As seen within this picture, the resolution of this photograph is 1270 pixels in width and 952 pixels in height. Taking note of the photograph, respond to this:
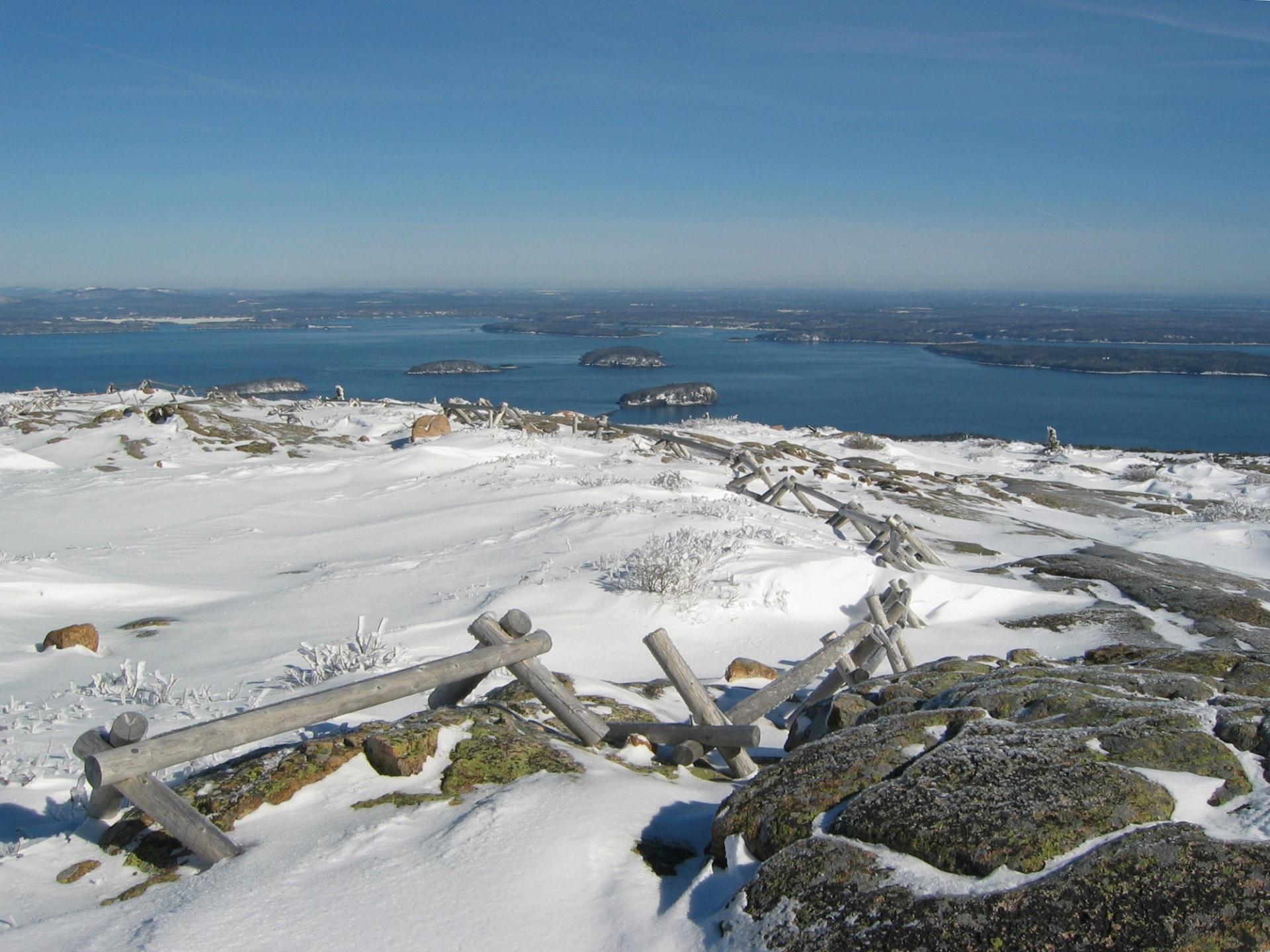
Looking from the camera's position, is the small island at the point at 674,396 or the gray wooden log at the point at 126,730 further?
the small island at the point at 674,396

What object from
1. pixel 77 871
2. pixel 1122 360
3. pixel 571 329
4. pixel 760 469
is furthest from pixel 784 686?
pixel 571 329

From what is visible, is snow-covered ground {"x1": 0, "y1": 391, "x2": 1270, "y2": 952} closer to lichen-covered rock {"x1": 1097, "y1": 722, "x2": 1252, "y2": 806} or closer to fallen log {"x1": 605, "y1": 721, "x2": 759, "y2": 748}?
fallen log {"x1": 605, "y1": 721, "x2": 759, "y2": 748}

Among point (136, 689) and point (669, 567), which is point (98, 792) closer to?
point (136, 689)

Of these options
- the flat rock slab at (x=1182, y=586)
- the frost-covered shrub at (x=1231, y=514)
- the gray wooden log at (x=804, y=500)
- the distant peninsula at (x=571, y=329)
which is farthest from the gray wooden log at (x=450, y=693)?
the distant peninsula at (x=571, y=329)

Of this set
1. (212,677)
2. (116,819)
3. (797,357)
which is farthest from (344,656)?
(797,357)

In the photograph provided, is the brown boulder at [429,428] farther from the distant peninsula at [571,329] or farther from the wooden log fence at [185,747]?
the distant peninsula at [571,329]

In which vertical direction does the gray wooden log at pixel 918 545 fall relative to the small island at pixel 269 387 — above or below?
above
